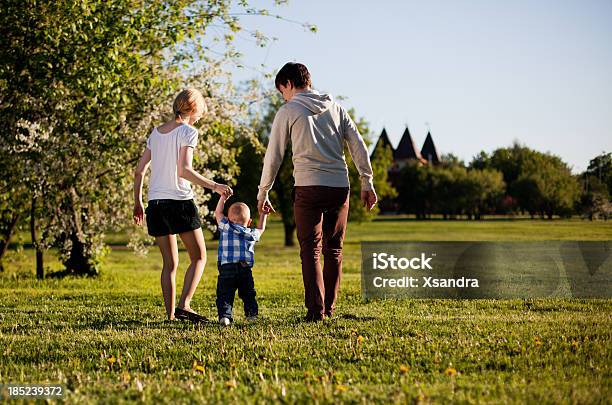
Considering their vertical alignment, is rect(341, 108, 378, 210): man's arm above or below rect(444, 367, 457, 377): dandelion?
above

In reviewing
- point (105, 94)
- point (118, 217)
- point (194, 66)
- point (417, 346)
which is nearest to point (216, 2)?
point (194, 66)

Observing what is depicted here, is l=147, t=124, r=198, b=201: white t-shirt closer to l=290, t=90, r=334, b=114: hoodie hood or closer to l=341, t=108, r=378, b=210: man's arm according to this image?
l=290, t=90, r=334, b=114: hoodie hood

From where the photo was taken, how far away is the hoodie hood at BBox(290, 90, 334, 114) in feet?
20.0

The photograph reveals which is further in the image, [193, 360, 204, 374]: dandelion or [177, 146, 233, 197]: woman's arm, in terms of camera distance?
[177, 146, 233, 197]: woman's arm

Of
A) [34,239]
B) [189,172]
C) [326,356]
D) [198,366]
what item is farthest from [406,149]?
[198,366]

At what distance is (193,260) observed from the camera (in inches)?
258

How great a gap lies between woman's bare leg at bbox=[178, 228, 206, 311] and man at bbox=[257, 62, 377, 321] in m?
0.68

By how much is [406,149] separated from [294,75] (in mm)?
126791

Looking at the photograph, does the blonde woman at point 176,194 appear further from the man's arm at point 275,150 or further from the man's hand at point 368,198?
the man's hand at point 368,198

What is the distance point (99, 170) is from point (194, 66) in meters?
2.56

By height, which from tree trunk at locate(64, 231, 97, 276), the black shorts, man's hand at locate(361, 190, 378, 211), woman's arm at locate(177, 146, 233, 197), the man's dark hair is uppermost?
the man's dark hair

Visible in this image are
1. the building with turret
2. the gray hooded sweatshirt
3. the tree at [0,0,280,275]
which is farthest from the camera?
the building with turret

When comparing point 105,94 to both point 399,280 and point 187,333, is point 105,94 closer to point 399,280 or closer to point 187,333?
point 399,280

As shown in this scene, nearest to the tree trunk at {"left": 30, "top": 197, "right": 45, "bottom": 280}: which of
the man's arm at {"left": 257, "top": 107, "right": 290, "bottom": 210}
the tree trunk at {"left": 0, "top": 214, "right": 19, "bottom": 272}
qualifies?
the tree trunk at {"left": 0, "top": 214, "right": 19, "bottom": 272}
